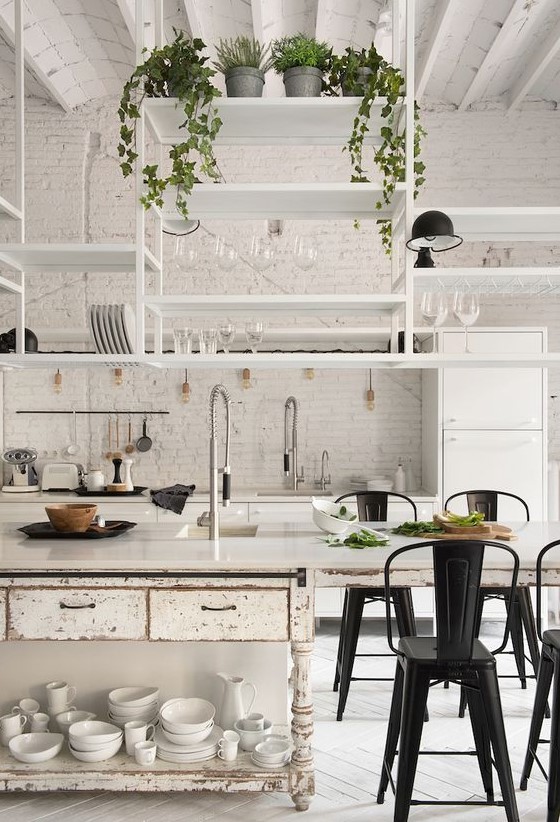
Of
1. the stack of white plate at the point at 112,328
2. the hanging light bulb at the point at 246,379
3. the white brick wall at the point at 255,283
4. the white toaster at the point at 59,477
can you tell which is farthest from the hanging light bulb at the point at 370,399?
the stack of white plate at the point at 112,328

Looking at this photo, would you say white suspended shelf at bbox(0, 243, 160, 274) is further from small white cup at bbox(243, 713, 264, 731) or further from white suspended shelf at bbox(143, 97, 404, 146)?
small white cup at bbox(243, 713, 264, 731)

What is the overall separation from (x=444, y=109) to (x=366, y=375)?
7.21 feet

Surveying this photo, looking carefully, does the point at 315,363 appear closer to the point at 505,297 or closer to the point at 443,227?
the point at 443,227

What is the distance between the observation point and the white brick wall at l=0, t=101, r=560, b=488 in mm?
5934

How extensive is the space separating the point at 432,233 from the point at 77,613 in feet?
6.82

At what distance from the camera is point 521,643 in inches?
159

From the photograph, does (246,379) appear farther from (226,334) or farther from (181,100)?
(181,100)

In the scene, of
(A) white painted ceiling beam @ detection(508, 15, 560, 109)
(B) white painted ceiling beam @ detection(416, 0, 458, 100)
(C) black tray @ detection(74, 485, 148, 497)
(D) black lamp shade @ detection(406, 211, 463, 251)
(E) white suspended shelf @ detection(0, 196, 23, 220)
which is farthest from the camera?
(C) black tray @ detection(74, 485, 148, 497)

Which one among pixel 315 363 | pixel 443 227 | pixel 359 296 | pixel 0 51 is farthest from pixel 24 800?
pixel 0 51

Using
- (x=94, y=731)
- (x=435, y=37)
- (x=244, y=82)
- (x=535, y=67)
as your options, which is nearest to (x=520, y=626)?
(x=94, y=731)

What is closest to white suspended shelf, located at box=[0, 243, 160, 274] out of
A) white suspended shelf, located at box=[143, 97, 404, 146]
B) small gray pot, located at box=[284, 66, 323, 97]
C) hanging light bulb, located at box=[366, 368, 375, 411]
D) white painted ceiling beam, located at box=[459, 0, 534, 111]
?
white suspended shelf, located at box=[143, 97, 404, 146]

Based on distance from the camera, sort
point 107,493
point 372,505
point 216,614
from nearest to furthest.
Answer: point 216,614, point 372,505, point 107,493

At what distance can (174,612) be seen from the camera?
278cm

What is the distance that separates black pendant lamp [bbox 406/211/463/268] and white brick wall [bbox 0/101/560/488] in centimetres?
267
